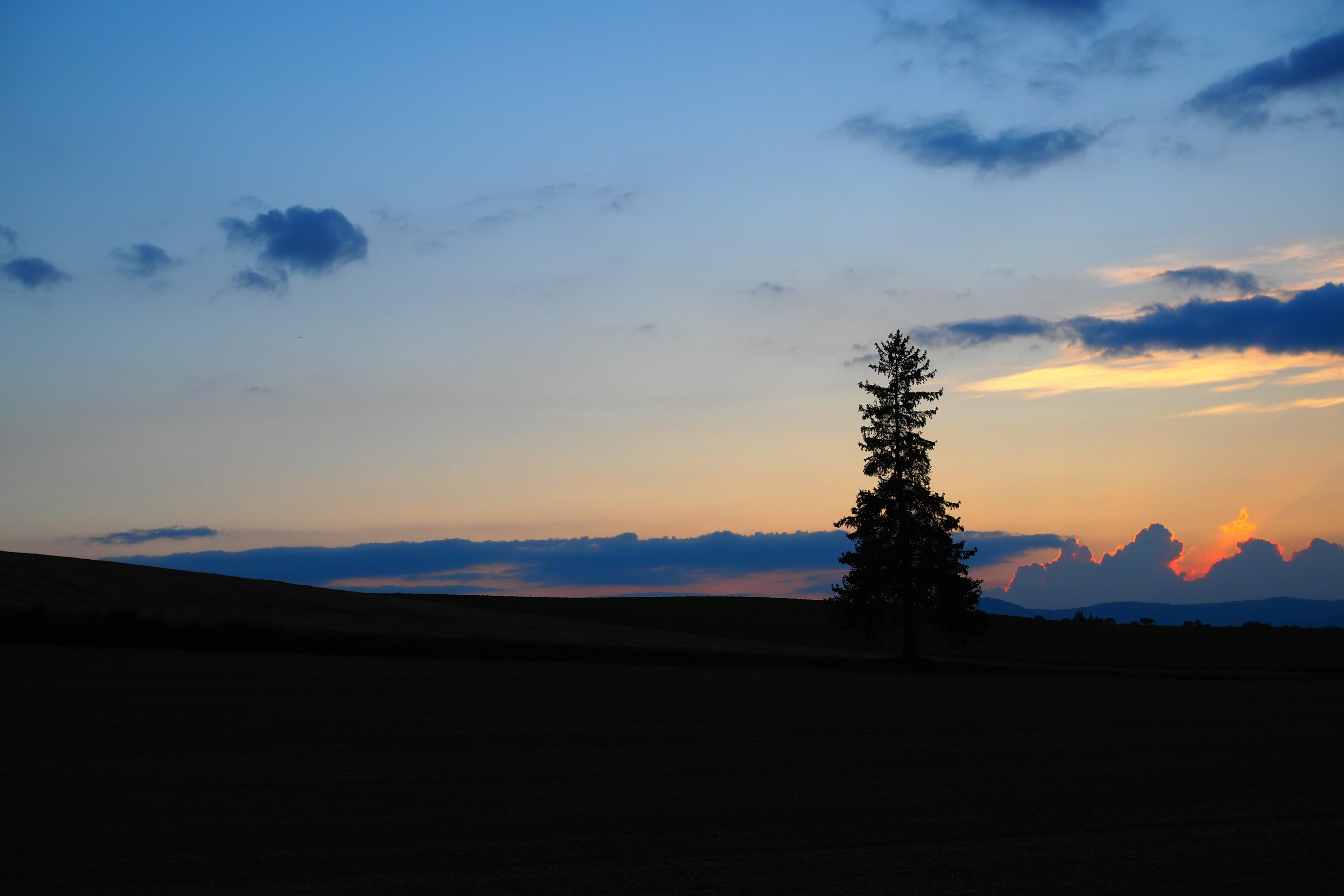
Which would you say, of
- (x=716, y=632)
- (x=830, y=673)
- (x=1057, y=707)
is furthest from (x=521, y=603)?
(x=1057, y=707)

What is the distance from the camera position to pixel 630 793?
39.8ft

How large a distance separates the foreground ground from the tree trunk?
20.1 meters

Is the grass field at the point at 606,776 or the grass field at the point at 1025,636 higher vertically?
the grass field at the point at 606,776

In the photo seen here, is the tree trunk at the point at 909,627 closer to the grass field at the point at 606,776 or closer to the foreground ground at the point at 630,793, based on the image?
the grass field at the point at 606,776

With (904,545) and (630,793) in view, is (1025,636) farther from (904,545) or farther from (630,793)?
(630,793)

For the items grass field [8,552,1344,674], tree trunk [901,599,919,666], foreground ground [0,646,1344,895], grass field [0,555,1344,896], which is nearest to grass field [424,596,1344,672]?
grass field [8,552,1344,674]

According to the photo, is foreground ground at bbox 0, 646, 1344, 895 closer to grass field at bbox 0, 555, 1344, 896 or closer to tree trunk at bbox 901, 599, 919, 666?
grass field at bbox 0, 555, 1344, 896

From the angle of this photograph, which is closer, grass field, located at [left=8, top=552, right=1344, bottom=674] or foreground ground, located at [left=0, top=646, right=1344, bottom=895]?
foreground ground, located at [left=0, top=646, right=1344, bottom=895]

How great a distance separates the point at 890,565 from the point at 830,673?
11.9m

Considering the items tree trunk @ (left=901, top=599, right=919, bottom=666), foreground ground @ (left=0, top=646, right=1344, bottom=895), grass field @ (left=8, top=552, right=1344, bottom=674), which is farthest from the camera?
tree trunk @ (left=901, top=599, right=919, bottom=666)

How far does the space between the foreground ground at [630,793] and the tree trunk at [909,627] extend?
20.1 m

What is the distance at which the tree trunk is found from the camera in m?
43.6

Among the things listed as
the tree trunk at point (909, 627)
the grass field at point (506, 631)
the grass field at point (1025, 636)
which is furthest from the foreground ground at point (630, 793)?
the grass field at point (1025, 636)

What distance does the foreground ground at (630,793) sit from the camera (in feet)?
28.4
